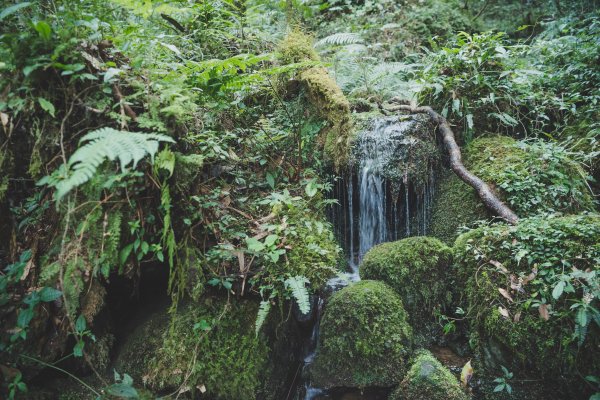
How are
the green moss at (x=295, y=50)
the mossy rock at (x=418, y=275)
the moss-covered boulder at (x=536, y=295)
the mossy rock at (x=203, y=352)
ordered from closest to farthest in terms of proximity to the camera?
the moss-covered boulder at (x=536, y=295)
the mossy rock at (x=203, y=352)
the mossy rock at (x=418, y=275)
the green moss at (x=295, y=50)

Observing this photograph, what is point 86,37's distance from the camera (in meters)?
2.85

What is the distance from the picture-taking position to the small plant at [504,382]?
10.2ft

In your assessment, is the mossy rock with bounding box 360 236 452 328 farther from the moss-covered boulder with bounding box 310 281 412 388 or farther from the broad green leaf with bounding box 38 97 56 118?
the broad green leaf with bounding box 38 97 56 118

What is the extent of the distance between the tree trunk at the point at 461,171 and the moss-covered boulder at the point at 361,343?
74.5 inches

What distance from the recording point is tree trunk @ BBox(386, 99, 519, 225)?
4258mm

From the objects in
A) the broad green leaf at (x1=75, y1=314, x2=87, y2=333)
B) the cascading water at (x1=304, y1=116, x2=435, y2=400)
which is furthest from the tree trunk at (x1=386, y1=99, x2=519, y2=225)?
the broad green leaf at (x1=75, y1=314, x2=87, y2=333)

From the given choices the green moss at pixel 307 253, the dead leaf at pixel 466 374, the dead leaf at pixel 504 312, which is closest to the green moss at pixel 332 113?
the green moss at pixel 307 253

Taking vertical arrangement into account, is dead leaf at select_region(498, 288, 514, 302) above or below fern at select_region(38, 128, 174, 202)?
below

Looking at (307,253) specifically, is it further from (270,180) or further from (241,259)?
(270,180)

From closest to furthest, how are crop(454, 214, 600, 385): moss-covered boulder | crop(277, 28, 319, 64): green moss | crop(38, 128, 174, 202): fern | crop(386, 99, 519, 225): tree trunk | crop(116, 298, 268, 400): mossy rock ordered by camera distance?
crop(38, 128, 174, 202): fern
crop(454, 214, 600, 385): moss-covered boulder
crop(116, 298, 268, 400): mossy rock
crop(386, 99, 519, 225): tree trunk
crop(277, 28, 319, 64): green moss

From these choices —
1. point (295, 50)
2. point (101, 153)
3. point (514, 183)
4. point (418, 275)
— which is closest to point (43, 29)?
point (101, 153)

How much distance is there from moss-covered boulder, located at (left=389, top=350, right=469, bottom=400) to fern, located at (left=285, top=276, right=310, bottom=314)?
4.03ft

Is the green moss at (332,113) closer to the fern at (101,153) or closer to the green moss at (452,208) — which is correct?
A: the green moss at (452,208)

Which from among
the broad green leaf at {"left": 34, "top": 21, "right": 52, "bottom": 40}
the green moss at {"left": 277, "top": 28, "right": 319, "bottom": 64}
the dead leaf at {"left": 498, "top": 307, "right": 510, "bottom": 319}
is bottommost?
the dead leaf at {"left": 498, "top": 307, "right": 510, "bottom": 319}
